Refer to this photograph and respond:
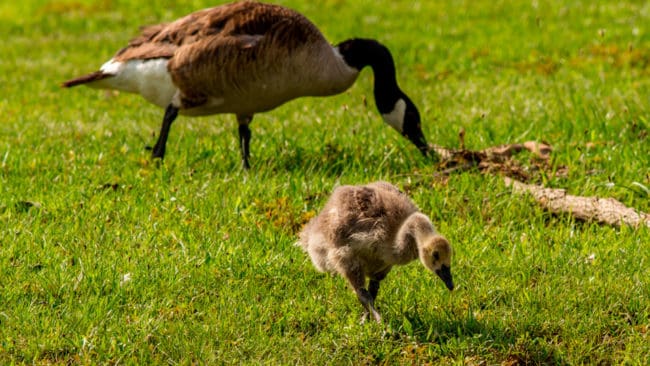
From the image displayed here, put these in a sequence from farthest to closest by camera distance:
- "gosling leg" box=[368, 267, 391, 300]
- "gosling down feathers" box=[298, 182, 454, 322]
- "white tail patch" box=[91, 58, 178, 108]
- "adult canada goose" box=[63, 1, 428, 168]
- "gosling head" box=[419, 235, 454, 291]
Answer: "white tail patch" box=[91, 58, 178, 108], "adult canada goose" box=[63, 1, 428, 168], "gosling leg" box=[368, 267, 391, 300], "gosling down feathers" box=[298, 182, 454, 322], "gosling head" box=[419, 235, 454, 291]

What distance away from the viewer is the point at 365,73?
45.0 ft

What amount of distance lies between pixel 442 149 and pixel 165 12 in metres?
11.2

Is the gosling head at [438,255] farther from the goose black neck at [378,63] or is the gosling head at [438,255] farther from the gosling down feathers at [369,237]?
the goose black neck at [378,63]

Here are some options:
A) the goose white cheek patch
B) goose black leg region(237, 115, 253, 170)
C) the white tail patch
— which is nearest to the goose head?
the goose white cheek patch

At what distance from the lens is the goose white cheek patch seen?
30.5ft

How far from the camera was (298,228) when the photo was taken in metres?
7.25

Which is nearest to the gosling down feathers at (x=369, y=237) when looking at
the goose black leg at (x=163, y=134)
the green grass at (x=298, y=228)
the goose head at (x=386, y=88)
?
the green grass at (x=298, y=228)

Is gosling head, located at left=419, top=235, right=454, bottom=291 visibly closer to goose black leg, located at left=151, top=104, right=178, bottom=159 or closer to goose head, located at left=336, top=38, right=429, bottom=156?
goose head, located at left=336, top=38, right=429, bottom=156

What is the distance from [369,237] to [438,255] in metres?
0.56

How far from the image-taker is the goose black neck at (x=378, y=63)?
948 centimetres

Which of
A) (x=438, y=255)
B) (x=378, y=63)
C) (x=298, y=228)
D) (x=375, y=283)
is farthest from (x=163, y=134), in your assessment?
(x=438, y=255)

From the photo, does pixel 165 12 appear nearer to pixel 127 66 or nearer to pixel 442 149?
pixel 127 66

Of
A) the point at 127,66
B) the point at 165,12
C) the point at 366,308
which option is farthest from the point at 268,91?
the point at 165,12

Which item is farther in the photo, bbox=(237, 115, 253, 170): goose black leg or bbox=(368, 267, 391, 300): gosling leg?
bbox=(237, 115, 253, 170): goose black leg
